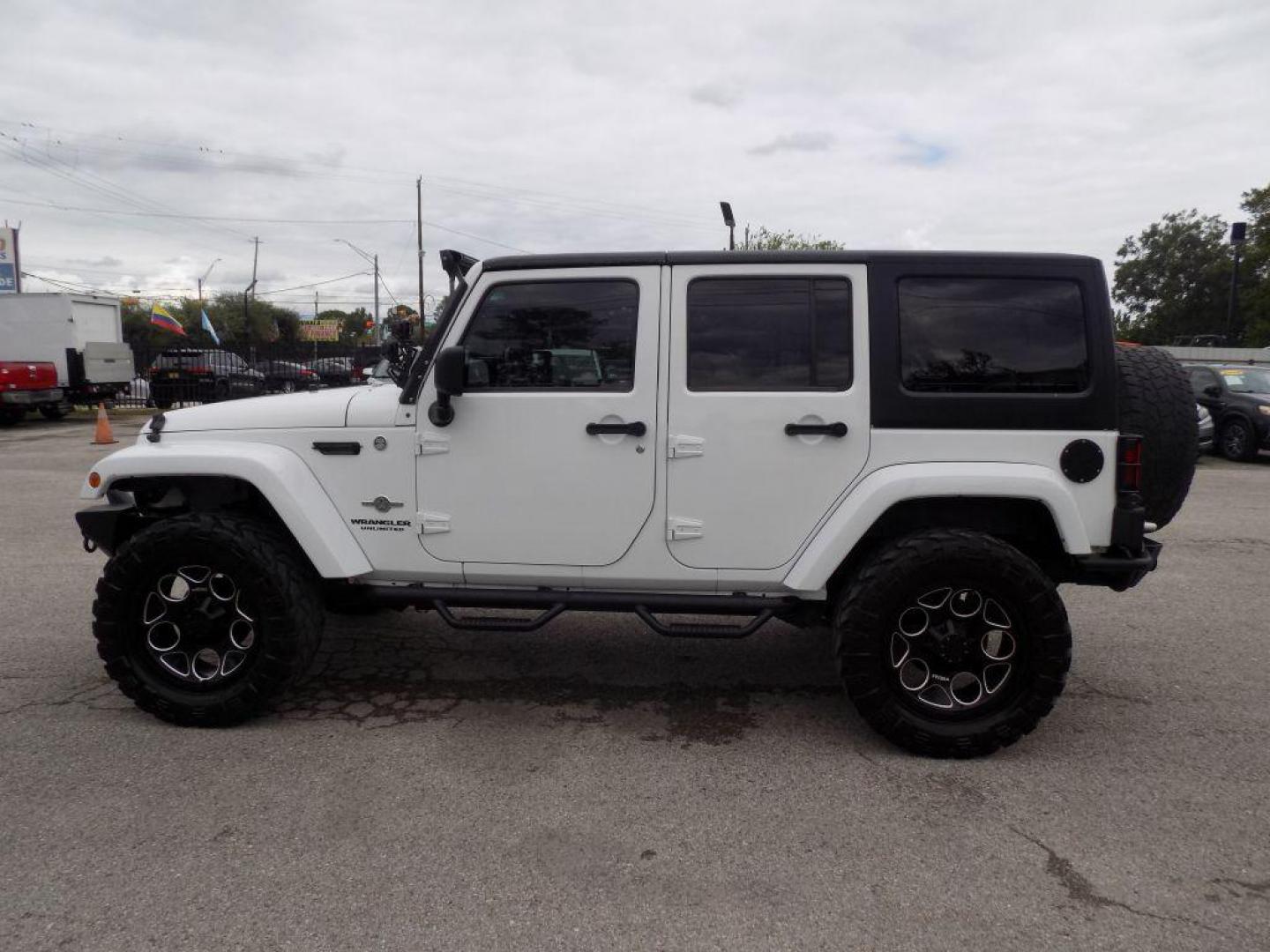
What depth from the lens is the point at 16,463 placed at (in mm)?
12469

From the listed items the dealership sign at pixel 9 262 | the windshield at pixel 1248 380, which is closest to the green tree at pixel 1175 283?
the windshield at pixel 1248 380

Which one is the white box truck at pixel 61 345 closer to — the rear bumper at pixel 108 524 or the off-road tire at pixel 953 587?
the rear bumper at pixel 108 524

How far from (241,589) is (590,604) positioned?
1.43 m

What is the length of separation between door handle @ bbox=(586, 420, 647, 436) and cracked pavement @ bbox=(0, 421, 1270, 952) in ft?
4.11

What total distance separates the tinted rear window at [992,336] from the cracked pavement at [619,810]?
1.48 metres

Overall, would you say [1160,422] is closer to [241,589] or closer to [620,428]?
[620,428]

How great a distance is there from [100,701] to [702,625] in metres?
2.73

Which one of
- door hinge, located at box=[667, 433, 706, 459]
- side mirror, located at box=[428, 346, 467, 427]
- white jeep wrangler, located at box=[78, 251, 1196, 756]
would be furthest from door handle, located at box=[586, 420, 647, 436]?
side mirror, located at box=[428, 346, 467, 427]

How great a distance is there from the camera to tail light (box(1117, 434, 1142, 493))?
135 inches

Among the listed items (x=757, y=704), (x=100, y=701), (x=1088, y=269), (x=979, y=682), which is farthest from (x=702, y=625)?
(x=100, y=701)

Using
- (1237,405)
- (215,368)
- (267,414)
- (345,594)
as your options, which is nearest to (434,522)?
(345,594)

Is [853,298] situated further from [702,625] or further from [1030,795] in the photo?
[1030,795]

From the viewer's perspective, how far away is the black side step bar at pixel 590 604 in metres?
3.63

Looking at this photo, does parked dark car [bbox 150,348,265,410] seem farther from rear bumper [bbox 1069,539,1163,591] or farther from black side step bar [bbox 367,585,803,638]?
rear bumper [bbox 1069,539,1163,591]
